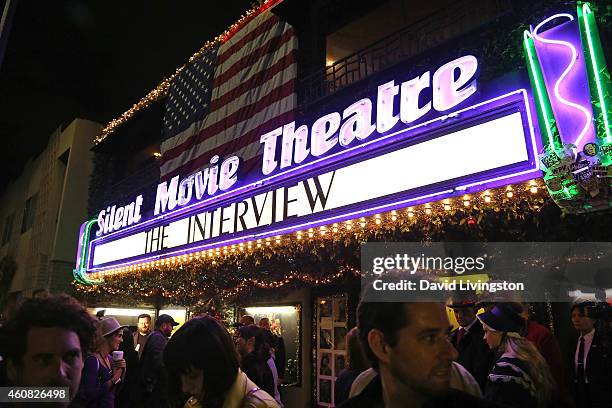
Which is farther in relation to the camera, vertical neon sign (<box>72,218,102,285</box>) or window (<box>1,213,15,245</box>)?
window (<box>1,213,15,245</box>)

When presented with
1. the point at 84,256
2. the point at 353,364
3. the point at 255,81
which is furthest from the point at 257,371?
the point at 84,256

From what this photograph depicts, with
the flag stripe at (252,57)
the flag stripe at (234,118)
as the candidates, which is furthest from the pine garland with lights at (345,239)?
the flag stripe at (252,57)

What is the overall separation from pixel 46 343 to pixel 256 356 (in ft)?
14.1

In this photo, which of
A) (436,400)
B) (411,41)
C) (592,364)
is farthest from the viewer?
(411,41)

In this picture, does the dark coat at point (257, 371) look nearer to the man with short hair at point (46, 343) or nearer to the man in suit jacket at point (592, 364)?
the man in suit jacket at point (592, 364)

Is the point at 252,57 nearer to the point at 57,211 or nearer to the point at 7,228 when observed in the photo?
the point at 57,211

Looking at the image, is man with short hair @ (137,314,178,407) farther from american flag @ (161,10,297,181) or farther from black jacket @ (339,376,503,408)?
black jacket @ (339,376,503,408)

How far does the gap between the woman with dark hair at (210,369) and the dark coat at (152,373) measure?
3318 millimetres

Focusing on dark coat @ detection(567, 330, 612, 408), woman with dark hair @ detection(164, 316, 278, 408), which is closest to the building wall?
woman with dark hair @ detection(164, 316, 278, 408)

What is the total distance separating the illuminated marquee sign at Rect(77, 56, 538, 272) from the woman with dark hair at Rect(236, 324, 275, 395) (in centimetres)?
163

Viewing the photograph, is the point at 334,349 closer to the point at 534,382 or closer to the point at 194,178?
the point at 194,178

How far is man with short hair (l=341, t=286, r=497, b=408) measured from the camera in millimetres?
1467

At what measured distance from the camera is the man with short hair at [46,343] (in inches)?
64.5

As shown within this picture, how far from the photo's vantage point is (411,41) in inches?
322
